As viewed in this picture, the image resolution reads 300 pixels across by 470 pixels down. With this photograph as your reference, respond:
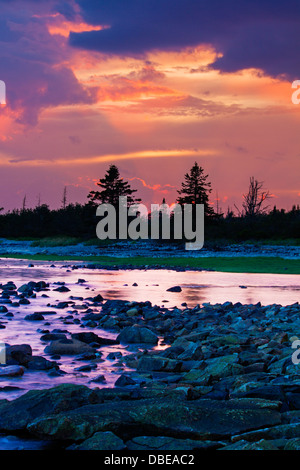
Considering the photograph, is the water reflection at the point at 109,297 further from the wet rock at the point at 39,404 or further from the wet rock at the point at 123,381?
the wet rock at the point at 39,404

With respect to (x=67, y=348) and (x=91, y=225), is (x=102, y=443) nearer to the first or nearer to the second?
(x=67, y=348)

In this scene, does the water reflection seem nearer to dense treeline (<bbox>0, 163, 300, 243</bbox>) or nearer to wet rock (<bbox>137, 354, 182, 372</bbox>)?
wet rock (<bbox>137, 354, 182, 372</bbox>)

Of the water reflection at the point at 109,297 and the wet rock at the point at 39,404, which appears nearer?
the wet rock at the point at 39,404

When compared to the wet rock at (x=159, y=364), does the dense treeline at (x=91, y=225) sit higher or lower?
higher

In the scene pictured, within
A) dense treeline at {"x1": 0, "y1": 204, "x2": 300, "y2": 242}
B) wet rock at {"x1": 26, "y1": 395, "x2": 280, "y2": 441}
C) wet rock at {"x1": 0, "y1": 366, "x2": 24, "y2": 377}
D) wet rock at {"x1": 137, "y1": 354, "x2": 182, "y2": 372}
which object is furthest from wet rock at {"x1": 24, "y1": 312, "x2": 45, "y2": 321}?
dense treeline at {"x1": 0, "y1": 204, "x2": 300, "y2": 242}

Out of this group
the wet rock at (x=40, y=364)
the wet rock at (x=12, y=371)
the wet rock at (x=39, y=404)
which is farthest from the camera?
the wet rock at (x=40, y=364)

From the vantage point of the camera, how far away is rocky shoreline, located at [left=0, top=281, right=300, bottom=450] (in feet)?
17.8

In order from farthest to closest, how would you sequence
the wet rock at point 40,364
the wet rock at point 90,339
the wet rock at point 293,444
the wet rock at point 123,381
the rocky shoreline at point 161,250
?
the rocky shoreline at point 161,250, the wet rock at point 90,339, the wet rock at point 40,364, the wet rock at point 123,381, the wet rock at point 293,444

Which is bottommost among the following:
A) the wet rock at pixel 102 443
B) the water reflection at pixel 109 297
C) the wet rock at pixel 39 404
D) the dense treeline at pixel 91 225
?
the water reflection at pixel 109 297

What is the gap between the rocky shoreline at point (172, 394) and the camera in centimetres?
544

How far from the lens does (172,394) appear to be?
260 inches

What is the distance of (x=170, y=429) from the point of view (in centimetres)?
550

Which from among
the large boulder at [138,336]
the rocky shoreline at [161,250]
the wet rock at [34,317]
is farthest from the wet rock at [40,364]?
the rocky shoreline at [161,250]

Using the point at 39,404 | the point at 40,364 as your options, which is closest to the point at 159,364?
the point at 40,364
